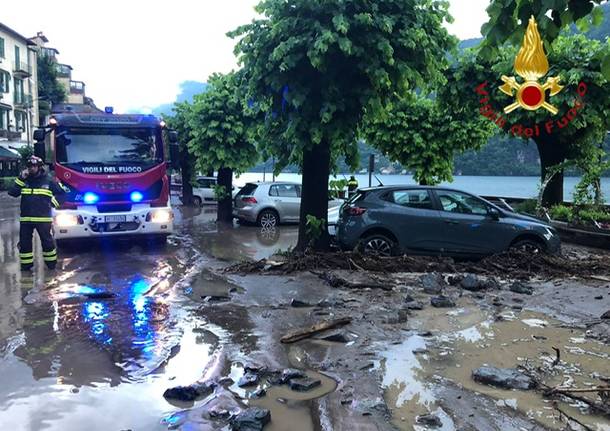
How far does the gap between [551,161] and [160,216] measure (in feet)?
42.5

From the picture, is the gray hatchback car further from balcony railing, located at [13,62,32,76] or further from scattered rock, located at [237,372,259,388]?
balcony railing, located at [13,62,32,76]

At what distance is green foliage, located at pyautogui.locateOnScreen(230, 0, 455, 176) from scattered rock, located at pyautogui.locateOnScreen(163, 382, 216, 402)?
17.4ft

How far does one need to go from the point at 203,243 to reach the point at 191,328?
7.65 metres

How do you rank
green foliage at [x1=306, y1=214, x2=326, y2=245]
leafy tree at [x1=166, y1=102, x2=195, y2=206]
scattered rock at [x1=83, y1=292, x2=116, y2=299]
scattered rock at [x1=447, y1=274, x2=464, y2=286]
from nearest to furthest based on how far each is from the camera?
1. scattered rock at [x1=83, y1=292, x2=116, y2=299]
2. scattered rock at [x1=447, y1=274, x2=464, y2=286]
3. green foliage at [x1=306, y1=214, x2=326, y2=245]
4. leafy tree at [x1=166, y1=102, x2=195, y2=206]

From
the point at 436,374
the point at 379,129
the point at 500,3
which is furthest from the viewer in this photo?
the point at 379,129

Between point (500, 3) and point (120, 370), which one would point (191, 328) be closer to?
point (120, 370)

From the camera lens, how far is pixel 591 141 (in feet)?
56.4

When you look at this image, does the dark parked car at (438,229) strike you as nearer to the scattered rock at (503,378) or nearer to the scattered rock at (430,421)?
the scattered rock at (503,378)

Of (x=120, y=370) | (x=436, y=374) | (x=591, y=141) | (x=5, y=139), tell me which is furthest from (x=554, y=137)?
(x=5, y=139)

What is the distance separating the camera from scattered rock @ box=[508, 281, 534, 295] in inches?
305

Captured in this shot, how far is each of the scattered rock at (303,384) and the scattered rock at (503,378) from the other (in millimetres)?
1354

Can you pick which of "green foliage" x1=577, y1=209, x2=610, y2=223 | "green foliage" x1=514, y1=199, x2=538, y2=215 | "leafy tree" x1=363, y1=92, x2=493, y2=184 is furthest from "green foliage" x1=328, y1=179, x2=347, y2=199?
"green foliage" x1=514, y1=199, x2=538, y2=215

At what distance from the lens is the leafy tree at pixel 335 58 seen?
329 inches

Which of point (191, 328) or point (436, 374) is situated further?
point (191, 328)
